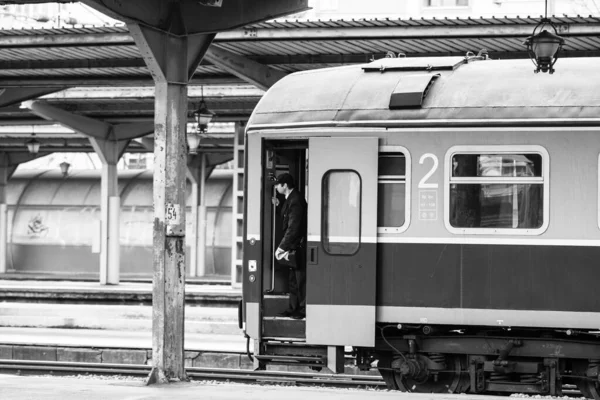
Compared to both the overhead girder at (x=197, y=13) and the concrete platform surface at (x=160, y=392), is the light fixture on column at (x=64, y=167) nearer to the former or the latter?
the overhead girder at (x=197, y=13)

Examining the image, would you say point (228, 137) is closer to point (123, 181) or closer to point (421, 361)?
point (123, 181)

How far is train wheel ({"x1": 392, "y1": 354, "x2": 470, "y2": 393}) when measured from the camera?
36.4ft

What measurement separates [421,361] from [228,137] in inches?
914

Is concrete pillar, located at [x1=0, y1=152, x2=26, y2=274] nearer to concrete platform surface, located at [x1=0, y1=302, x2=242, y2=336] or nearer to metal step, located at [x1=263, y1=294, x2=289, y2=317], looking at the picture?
concrete platform surface, located at [x1=0, y1=302, x2=242, y2=336]

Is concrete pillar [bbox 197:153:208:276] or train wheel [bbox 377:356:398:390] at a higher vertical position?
concrete pillar [bbox 197:153:208:276]

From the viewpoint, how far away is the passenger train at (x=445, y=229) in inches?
414

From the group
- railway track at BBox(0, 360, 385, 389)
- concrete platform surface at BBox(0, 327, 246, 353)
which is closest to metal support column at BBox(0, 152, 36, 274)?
concrete platform surface at BBox(0, 327, 246, 353)

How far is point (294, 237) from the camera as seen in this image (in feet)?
37.4

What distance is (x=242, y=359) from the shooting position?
16.5 meters

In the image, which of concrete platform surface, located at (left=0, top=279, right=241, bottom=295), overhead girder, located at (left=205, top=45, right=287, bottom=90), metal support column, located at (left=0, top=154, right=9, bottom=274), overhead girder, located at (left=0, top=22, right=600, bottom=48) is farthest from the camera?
metal support column, located at (left=0, top=154, right=9, bottom=274)

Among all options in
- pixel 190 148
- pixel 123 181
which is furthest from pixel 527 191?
pixel 123 181

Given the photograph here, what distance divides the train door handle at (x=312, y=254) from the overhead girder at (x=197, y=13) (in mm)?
3172

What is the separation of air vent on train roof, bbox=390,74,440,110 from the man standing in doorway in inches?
56.3

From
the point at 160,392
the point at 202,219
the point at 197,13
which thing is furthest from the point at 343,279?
the point at 202,219
